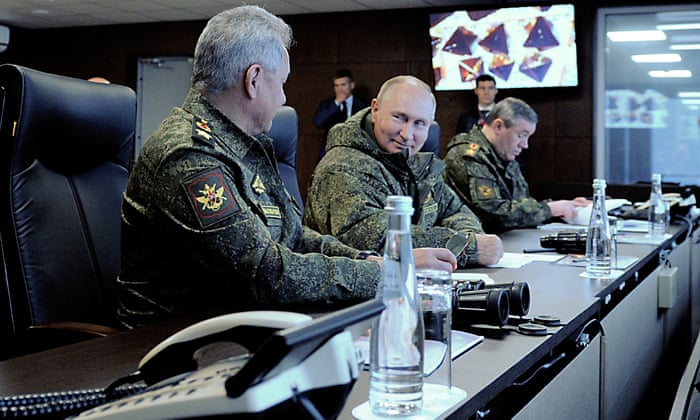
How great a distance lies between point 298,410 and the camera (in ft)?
2.02

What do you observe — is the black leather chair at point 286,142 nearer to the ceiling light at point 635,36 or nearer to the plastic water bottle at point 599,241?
the plastic water bottle at point 599,241

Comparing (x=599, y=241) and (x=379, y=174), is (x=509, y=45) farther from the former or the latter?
(x=599, y=241)

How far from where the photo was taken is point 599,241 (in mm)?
2018

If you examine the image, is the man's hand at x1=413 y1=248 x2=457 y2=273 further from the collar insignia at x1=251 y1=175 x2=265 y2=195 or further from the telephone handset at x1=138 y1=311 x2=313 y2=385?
the telephone handset at x1=138 y1=311 x2=313 y2=385

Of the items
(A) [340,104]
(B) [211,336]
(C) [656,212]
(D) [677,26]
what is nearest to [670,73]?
(D) [677,26]

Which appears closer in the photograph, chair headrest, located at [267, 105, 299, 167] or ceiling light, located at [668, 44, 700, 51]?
chair headrest, located at [267, 105, 299, 167]

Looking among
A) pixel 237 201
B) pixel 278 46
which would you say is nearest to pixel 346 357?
pixel 237 201

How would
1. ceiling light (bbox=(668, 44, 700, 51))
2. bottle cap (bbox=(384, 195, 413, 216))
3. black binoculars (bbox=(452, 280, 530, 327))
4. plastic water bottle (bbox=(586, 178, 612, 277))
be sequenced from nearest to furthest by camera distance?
bottle cap (bbox=(384, 195, 413, 216)) → black binoculars (bbox=(452, 280, 530, 327)) → plastic water bottle (bbox=(586, 178, 612, 277)) → ceiling light (bbox=(668, 44, 700, 51))

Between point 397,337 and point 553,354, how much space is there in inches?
27.4

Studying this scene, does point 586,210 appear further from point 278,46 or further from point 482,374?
point 482,374

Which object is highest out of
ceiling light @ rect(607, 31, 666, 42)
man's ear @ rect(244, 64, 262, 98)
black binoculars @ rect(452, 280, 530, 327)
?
ceiling light @ rect(607, 31, 666, 42)

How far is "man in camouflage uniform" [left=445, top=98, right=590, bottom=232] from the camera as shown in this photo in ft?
10.7

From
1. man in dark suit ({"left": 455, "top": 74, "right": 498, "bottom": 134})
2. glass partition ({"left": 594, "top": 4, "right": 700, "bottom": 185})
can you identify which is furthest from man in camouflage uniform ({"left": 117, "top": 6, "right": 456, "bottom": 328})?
glass partition ({"left": 594, "top": 4, "right": 700, "bottom": 185})

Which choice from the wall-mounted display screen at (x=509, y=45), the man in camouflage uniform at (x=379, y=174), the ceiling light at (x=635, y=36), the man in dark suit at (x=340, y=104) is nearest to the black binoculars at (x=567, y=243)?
the man in camouflage uniform at (x=379, y=174)
